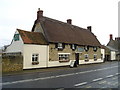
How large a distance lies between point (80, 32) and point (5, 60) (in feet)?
72.4

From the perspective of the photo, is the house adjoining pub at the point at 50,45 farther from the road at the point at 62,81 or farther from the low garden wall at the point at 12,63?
the road at the point at 62,81

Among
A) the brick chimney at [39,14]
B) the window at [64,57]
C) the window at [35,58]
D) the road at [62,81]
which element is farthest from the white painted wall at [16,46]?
the window at [64,57]

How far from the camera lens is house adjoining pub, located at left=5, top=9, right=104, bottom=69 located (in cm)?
2409

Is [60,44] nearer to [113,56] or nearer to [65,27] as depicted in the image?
[65,27]

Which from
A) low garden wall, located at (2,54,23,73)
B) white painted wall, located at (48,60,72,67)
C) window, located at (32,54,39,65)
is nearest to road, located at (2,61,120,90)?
low garden wall, located at (2,54,23,73)

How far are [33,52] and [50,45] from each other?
3.76m

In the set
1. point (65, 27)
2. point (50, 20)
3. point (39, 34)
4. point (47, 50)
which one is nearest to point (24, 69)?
point (47, 50)

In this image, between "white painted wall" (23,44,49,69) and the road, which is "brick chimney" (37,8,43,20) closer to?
"white painted wall" (23,44,49,69)

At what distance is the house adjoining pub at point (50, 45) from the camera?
2409 cm

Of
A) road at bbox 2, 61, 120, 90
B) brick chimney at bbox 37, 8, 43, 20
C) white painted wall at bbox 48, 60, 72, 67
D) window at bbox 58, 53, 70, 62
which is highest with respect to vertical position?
brick chimney at bbox 37, 8, 43, 20

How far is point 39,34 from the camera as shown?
91.7ft

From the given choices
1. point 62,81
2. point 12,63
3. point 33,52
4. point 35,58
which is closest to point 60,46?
point 35,58

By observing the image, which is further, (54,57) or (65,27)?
(65,27)

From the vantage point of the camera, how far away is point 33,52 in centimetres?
2436
